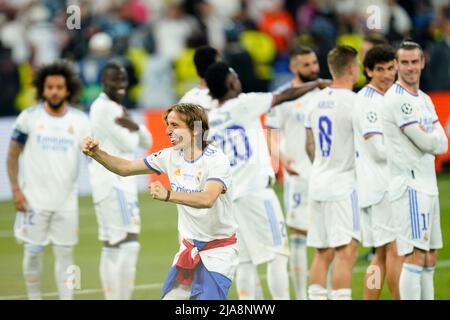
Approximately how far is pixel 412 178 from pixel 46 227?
3917mm

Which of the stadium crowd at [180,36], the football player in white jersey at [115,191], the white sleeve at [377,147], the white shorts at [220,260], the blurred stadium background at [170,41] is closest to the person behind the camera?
the white shorts at [220,260]

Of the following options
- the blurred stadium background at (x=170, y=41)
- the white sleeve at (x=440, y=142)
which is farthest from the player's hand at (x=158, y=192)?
the blurred stadium background at (x=170, y=41)

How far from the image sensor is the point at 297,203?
459 inches

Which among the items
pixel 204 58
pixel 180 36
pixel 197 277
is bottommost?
pixel 197 277

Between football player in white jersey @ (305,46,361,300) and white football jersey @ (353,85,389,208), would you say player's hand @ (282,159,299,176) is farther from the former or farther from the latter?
white football jersey @ (353,85,389,208)

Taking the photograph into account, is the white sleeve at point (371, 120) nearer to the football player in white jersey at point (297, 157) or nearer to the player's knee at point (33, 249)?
the football player in white jersey at point (297, 157)

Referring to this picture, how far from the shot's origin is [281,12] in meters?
24.6

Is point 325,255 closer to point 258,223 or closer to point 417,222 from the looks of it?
Result: point 258,223

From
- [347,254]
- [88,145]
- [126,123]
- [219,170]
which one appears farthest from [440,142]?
[126,123]

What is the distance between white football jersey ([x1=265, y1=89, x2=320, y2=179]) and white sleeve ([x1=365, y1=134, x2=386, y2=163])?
5.85 ft

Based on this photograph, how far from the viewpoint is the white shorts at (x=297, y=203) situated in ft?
38.0

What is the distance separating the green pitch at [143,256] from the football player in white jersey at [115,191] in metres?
0.82

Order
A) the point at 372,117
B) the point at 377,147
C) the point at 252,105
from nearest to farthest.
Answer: the point at 372,117 < the point at 377,147 < the point at 252,105
